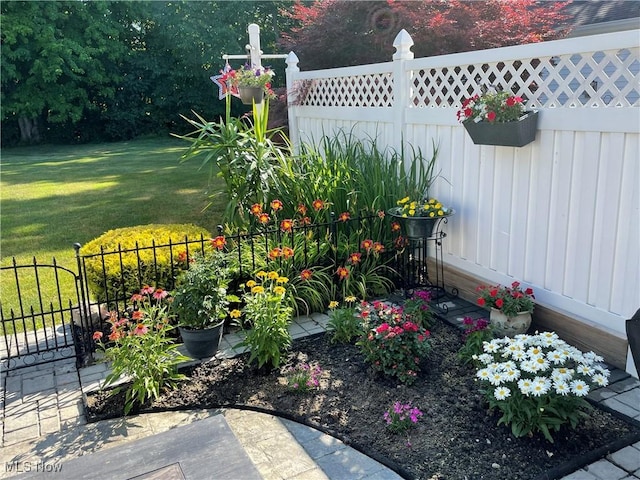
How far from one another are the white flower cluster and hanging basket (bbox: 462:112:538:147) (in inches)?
55.1

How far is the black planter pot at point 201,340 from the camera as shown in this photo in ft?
11.4

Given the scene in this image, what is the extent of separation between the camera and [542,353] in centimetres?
264

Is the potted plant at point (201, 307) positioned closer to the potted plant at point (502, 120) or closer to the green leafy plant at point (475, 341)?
the green leafy plant at point (475, 341)

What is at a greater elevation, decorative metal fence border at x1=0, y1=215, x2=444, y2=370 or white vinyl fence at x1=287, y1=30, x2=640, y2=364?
white vinyl fence at x1=287, y1=30, x2=640, y2=364

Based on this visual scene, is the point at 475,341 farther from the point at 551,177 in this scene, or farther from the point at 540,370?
the point at 551,177

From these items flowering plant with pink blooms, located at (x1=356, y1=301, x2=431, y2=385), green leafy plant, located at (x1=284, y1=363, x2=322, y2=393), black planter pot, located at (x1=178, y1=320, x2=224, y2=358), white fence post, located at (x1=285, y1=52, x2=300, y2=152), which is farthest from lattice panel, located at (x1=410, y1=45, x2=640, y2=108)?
white fence post, located at (x1=285, y1=52, x2=300, y2=152)

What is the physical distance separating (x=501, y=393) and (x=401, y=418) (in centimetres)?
51

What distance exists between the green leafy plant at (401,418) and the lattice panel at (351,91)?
319 centimetres

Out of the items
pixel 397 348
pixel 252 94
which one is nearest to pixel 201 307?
pixel 397 348

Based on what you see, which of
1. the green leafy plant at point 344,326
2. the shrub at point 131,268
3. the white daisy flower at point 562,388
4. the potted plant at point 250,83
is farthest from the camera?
the potted plant at point 250,83

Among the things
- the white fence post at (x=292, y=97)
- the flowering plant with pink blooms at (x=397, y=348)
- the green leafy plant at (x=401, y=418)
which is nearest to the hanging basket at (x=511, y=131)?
the flowering plant with pink blooms at (x=397, y=348)

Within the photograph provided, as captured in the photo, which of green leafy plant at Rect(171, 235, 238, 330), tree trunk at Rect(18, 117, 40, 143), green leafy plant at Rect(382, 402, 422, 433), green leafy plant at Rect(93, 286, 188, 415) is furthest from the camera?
tree trunk at Rect(18, 117, 40, 143)

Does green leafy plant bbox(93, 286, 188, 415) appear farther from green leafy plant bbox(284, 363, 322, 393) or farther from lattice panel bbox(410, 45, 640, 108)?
lattice panel bbox(410, 45, 640, 108)

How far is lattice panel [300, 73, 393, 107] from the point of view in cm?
526
